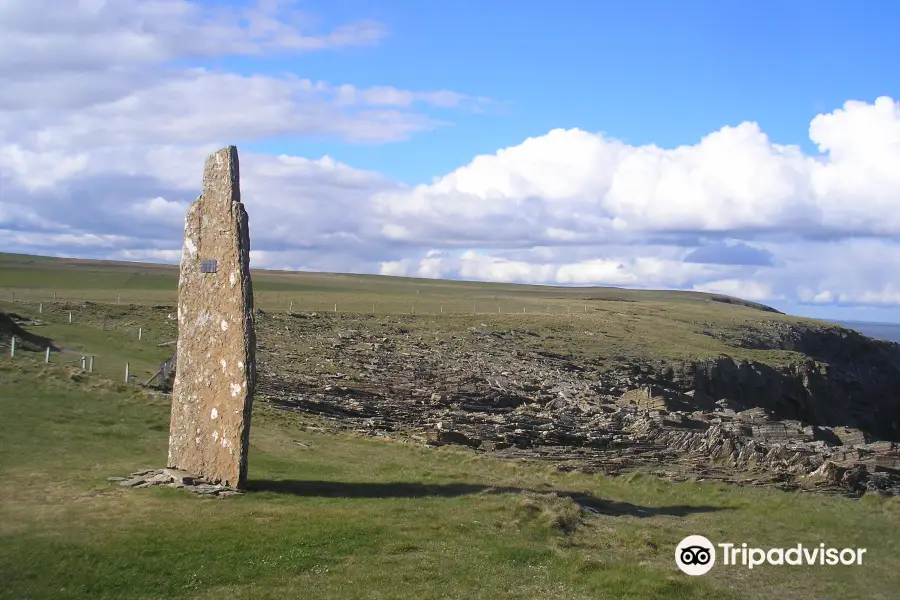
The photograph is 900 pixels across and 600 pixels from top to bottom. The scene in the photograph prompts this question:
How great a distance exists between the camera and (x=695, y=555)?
16.5 meters

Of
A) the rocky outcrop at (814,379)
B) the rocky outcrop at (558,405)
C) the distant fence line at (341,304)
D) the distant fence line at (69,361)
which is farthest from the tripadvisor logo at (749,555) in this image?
the distant fence line at (341,304)

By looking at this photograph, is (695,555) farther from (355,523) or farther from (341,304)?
(341,304)

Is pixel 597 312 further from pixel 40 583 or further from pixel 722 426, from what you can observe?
pixel 40 583

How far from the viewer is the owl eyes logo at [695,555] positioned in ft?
51.8

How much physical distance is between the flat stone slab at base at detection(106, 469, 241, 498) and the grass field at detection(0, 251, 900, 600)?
511mm

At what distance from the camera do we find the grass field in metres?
13.1

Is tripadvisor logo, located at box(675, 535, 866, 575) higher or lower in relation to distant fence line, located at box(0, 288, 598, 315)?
lower

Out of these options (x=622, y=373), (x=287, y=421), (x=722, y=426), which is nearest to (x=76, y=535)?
(x=287, y=421)

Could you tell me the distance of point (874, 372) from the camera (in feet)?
338

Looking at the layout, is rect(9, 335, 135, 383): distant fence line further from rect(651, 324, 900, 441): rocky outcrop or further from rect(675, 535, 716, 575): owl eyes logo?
rect(651, 324, 900, 441): rocky outcrop

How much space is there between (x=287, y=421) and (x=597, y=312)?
78.2 m

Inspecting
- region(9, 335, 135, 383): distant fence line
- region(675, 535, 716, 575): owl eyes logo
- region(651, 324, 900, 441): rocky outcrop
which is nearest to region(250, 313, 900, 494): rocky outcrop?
region(651, 324, 900, 441): rocky outcrop

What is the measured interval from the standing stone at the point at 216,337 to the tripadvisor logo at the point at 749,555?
9.32 meters

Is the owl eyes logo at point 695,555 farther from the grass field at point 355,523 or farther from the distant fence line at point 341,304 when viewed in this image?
the distant fence line at point 341,304
